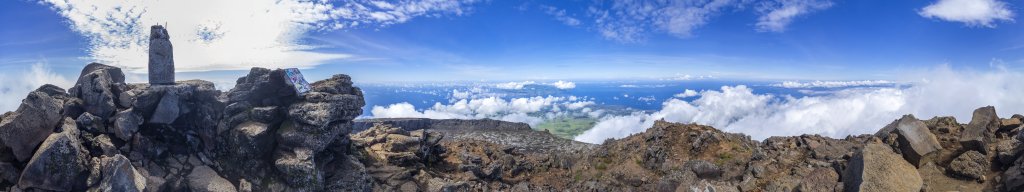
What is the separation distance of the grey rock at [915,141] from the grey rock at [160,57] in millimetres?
35173

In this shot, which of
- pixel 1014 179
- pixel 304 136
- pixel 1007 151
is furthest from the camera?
pixel 304 136

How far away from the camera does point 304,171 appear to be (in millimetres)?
20797

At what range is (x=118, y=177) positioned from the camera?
16438 mm

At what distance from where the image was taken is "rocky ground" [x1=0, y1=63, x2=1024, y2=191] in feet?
54.2

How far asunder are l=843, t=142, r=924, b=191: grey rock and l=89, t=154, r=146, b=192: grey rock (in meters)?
25.8

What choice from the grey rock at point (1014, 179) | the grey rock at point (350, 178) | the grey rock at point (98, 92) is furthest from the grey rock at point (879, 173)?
the grey rock at point (98, 92)

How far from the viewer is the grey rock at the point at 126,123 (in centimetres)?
1936

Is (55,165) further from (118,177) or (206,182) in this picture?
(206,182)

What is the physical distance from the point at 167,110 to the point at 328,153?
24.8 ft

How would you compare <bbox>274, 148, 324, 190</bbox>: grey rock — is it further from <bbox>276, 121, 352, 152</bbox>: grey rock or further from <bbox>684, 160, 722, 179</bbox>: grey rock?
<bbox>684, 160, 722, 179</bbox>: grey rock

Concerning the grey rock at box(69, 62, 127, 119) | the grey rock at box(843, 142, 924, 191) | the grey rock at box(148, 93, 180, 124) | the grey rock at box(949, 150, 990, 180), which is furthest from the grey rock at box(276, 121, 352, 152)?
the grey rock at box(949, 150, 990, 180)

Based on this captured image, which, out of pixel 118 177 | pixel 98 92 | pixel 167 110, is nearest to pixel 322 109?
pixel 167 110

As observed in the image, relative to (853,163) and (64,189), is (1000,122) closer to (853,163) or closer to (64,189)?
(853,163)

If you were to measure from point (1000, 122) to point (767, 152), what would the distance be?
993 cm
